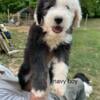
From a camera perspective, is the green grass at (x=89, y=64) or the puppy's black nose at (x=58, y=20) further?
the green grass at (x=89, y=64)

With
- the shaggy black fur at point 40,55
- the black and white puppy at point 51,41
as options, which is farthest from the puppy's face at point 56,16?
the shaggy black fur at point 40,55

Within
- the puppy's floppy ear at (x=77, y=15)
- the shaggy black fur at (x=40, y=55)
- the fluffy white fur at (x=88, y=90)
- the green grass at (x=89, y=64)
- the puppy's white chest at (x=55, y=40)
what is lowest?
the green grass at (x=89, y=64)

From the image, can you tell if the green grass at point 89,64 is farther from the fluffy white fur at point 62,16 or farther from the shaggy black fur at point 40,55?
the fluffy white fur at point 62,16

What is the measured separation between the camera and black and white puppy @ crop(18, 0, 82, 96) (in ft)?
5.87

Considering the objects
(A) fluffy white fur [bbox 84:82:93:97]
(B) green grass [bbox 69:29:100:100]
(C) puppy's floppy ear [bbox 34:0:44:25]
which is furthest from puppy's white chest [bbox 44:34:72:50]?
(B) green grass [bbox 69:29:100:100]

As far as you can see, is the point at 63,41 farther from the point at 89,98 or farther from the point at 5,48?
the point at 5,48

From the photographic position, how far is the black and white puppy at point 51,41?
1790 millimetres

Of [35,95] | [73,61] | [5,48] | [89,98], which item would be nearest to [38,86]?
[35,95]

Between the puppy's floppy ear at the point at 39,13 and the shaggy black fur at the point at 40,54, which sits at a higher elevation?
the puppy's floppy ear at the point at 39,13

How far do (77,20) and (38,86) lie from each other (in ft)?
1.37

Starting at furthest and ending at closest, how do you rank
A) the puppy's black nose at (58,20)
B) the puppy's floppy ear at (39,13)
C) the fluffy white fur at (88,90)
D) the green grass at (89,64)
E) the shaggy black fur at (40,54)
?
1. the green grass at (89,64)
2. the fluffy white fur at (88,90)
3. the shaggy black fur at (40,54)
4. the puppy's floppy ear at (39,13)
5. the puppy's black nose at (58,20)

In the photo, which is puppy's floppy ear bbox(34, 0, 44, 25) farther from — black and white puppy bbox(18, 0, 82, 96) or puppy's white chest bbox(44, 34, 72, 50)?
puppy's white chest bbox(44, 34, 72, 50)

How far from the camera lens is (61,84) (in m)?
2.03

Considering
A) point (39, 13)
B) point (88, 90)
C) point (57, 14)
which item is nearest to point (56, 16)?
point (57, 14)
